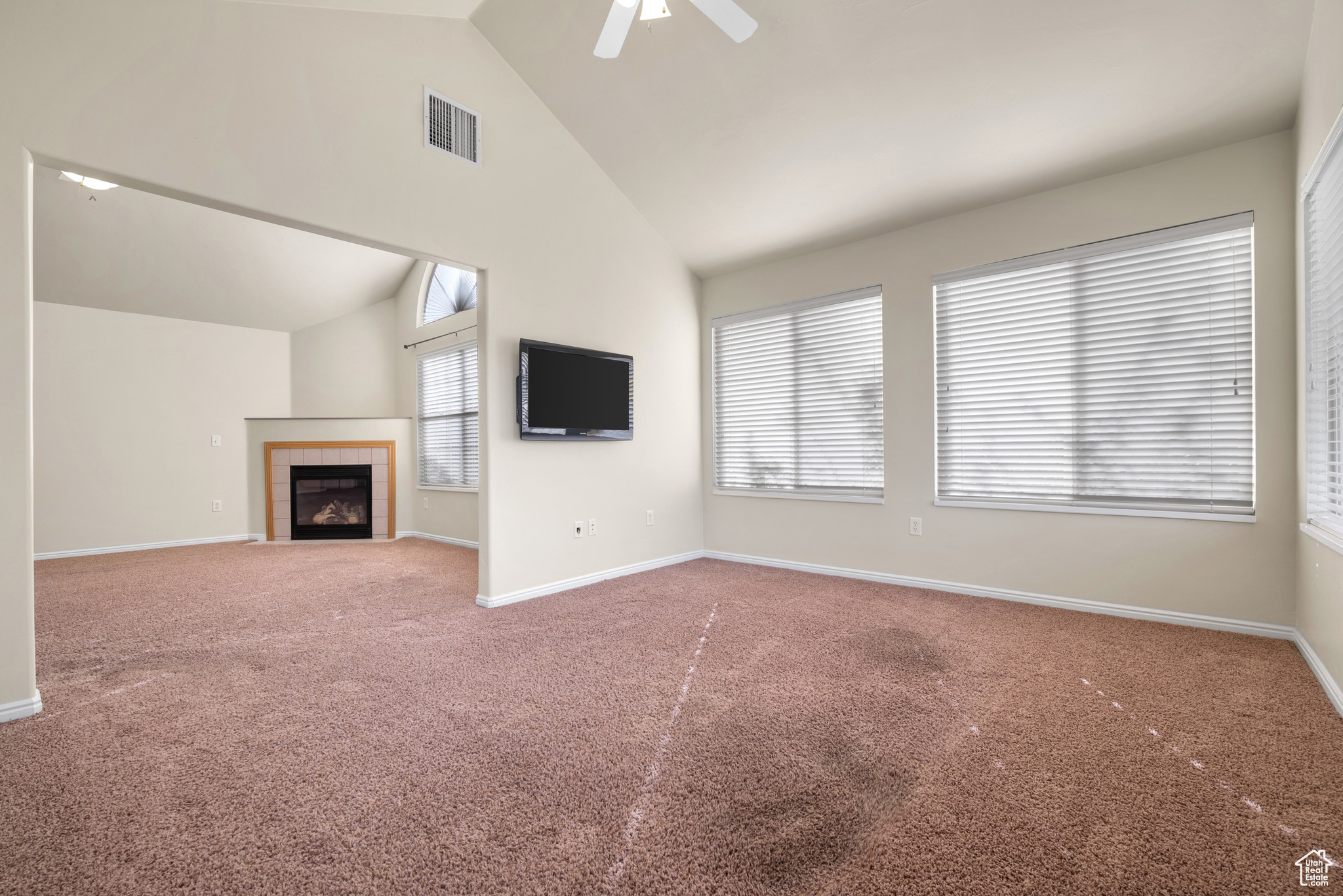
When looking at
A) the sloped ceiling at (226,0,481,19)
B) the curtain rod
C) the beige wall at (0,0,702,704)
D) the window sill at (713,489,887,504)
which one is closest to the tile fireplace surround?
the curtain rod

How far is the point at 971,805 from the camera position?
5.02 ft

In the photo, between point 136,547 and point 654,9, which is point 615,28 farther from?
point 136,547

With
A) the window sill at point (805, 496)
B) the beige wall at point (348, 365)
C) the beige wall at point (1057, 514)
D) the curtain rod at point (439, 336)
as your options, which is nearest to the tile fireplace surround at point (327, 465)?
the beige wall at point (348, 365)

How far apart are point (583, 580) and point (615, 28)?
3.21 m

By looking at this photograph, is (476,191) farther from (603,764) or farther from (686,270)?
(603,764)

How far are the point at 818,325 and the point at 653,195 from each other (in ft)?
5.26

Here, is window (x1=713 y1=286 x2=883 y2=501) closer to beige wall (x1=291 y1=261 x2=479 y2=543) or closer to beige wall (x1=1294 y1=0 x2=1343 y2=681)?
beige wall (x1=1294 y1=0 x2=1343 y2=681)

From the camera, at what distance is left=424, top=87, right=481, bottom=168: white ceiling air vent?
326 cm

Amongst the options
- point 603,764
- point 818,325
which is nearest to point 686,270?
point 818,325

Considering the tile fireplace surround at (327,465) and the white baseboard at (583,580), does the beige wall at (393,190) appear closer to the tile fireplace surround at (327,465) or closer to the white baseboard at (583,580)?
the white baseboard at (583,580)

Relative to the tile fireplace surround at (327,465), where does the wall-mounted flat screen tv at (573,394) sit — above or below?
above

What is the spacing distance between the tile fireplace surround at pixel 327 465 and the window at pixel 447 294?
164cm

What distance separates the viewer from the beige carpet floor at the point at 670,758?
1318mm

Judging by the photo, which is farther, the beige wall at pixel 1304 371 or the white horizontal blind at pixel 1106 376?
the white horizontal blind at pixel 1106 376
